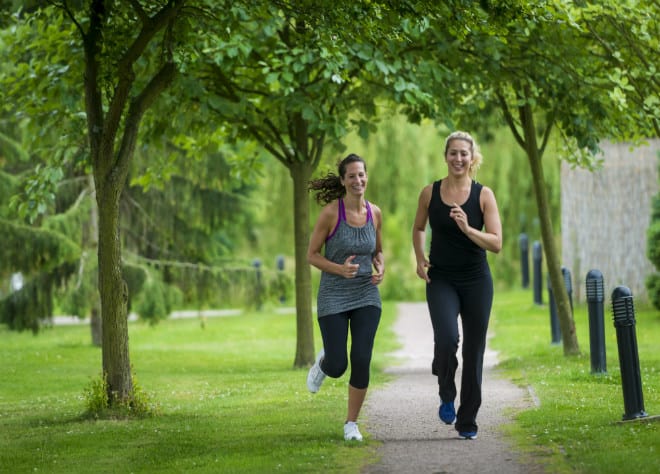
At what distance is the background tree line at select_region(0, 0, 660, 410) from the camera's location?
1119cm

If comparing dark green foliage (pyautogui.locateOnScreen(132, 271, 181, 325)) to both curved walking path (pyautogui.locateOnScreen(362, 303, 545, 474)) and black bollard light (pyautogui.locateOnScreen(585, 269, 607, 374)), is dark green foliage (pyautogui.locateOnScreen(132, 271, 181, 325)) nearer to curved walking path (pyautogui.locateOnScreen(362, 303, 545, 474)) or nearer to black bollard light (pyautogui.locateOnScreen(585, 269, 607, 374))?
curved walking path (pyautogui.locateOnScreen(362, 303, 545, 474))

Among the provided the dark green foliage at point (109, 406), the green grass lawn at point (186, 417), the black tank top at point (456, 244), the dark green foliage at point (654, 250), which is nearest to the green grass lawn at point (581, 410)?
the black tank top at point (456, 244)

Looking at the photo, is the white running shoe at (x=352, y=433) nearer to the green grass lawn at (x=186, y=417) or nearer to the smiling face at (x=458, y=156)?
the green grass lawn at (x=186, y=417)

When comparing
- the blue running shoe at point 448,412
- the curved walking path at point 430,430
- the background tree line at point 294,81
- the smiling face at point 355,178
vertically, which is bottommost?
the curved walking path at point 430,430

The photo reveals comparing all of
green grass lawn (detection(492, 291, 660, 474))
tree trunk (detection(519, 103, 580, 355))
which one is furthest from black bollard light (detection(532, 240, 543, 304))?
tree trunk (detection(519, 103, 580, 355))

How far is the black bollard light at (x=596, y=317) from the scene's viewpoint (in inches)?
525

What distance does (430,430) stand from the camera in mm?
9695

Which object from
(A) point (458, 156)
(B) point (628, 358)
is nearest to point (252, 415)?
(B) point (628, 358)

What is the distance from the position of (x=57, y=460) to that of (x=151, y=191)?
63.0ft

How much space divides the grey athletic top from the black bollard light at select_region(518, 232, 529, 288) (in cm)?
2341

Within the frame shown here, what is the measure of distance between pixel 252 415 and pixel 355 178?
3087 millimetres

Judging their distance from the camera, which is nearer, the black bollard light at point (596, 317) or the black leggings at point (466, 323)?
the black leggings at point (466, 323)

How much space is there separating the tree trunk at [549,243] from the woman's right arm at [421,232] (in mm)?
7301

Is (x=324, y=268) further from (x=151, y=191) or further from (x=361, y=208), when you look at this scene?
(x=151, y=191)
